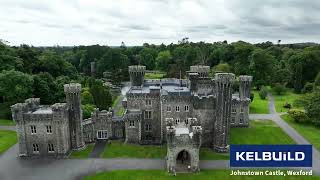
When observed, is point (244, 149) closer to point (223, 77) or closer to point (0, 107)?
point (223, 77)

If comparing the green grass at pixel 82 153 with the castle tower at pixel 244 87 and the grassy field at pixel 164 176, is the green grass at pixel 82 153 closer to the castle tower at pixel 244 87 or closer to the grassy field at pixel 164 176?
the grassy field at pixel 164 176

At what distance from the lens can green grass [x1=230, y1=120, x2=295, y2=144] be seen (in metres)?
57.8

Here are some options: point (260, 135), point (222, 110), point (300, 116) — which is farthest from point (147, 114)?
point (300, 116)

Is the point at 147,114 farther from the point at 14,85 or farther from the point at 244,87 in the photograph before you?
the point at 14,85

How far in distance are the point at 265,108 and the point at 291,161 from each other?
4224 centimetres

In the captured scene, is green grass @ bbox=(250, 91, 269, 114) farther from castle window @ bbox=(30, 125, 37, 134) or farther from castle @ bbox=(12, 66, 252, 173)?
castle window @ bbox=(30, 125, 37, 134)

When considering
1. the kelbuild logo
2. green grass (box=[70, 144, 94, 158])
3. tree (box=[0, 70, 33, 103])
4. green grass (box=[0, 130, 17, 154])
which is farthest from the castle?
tree (box=[0, 70, 33, 103])

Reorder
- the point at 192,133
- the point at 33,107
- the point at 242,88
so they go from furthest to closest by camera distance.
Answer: the point at 242,88
the point at 33,107
the point at 192,133

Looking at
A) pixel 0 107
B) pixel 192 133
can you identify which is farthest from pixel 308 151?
pixel 0 107

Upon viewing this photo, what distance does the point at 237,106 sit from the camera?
6650 centimetres

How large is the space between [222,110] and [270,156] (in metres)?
11.2

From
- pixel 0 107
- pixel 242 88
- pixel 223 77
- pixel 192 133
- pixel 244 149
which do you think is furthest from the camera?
pixel 0 107

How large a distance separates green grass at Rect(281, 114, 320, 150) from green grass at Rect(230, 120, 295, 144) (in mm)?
3828

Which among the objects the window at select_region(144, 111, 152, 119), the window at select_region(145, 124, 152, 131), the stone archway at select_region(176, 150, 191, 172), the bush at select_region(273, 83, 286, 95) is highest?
the window at select_region(144, 111, 152, 119)
